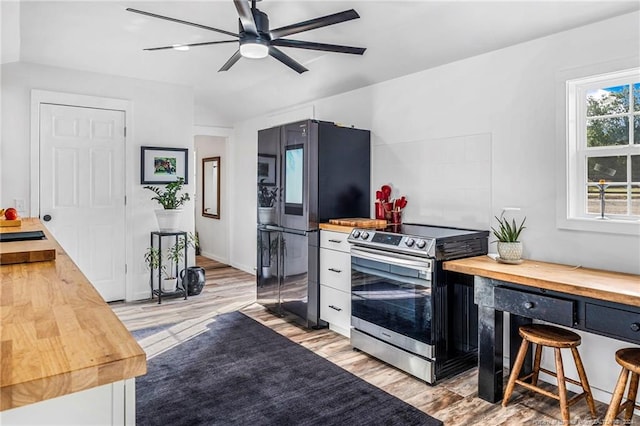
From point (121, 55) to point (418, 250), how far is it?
3498 mm

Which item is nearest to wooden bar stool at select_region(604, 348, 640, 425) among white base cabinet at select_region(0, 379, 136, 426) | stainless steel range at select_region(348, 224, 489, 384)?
stainless steel range at select_region(348, 224, 489, 384)

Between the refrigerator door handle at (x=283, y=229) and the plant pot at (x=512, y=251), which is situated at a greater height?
the refrigerator door handle at (x=283, y=229)

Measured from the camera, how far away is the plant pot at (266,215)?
169 inches

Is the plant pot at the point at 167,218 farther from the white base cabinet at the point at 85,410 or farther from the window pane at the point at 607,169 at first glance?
the white base cabinet at the point at 85,410

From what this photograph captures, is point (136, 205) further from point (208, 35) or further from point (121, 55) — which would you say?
point (208, 35)

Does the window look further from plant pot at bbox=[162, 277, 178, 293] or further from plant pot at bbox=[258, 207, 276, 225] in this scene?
plant pot at bbox=[162, 277, 178, 293]

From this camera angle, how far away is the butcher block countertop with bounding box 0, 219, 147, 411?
761 mm

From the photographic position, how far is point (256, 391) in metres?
2.72

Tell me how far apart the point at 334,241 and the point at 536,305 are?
1754 millimetres

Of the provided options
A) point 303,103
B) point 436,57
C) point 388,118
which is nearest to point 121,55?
point 303,103

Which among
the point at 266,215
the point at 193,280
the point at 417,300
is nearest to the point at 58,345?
the point at 417,300

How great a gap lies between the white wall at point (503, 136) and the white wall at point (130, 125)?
230 cm

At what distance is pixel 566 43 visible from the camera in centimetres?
272

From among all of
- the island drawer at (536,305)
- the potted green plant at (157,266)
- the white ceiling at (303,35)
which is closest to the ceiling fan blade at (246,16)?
the white ceiling at (303,35)
